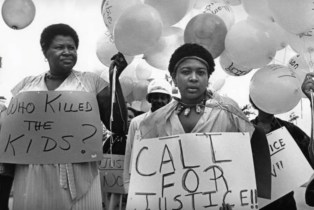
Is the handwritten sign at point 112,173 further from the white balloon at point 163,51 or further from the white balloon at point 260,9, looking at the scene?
the white balloon at point 260,9

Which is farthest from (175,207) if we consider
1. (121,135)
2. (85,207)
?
(121,135)

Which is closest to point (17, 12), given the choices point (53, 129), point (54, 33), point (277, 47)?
point (54, 33)

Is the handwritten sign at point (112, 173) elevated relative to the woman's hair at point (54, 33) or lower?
lower

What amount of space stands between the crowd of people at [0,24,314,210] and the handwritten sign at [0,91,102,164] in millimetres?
54

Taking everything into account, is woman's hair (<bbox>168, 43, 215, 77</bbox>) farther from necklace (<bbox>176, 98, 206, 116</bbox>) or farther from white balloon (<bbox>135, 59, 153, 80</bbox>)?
white balloon (<bbox>135, 59, 153, 80</bbox>)

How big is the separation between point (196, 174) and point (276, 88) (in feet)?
2.51

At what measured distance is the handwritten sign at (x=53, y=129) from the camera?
86.3 inches

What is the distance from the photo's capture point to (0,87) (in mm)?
5648

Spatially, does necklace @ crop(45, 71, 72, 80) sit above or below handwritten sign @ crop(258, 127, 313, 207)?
above

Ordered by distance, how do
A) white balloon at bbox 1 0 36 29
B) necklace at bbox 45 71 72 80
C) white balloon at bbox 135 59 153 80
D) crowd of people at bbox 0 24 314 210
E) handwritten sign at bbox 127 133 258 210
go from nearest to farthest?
handwritten sign at bbox 127 133 258 210
crowd of people at bbox 0 24 314 210
necklace at bbox 45 71 72 80
white balloon at bbox 1 0 36 29
white balloon at bbox 135 59 153 80

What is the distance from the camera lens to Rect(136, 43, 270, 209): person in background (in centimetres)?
189

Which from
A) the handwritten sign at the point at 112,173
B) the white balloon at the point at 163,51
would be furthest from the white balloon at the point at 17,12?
the white balloon at the point at 163,51

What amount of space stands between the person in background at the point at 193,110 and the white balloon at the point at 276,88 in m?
0.45

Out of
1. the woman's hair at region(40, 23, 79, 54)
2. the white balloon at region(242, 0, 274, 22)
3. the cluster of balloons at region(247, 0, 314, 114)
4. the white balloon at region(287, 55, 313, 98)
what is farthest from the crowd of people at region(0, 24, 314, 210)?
the white balloon at region(242, 0, 274, 22)
